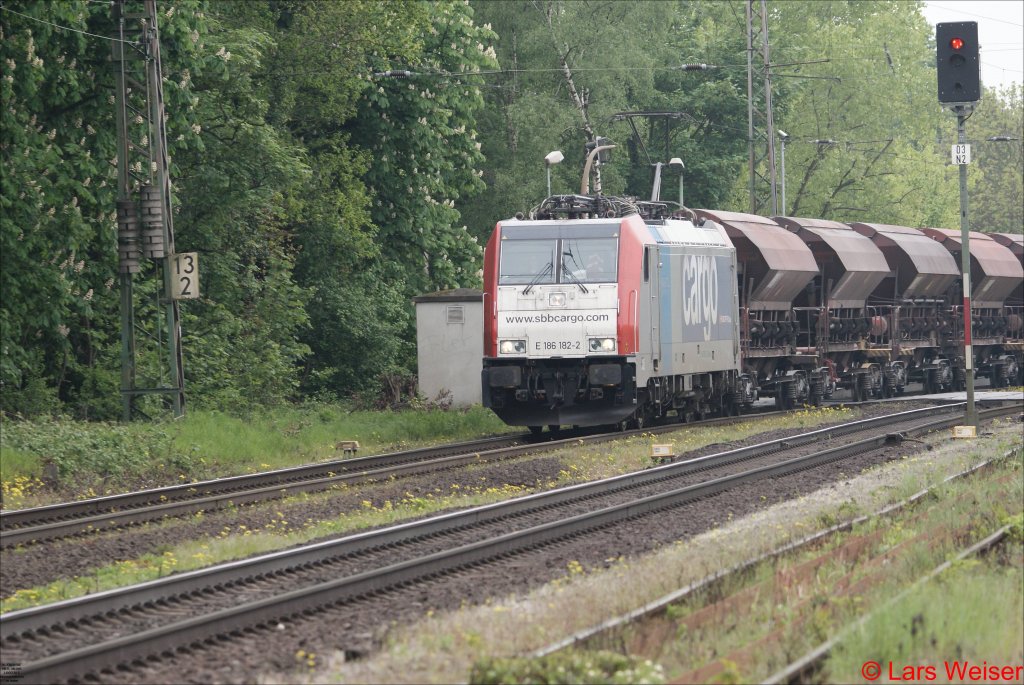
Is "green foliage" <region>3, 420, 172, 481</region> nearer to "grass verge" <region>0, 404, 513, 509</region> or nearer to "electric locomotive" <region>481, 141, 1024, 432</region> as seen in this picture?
"grass verge" <region>0, 404, 513, 509</region>

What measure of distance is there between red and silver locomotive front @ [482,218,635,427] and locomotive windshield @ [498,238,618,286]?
0.05ft

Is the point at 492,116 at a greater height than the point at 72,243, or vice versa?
the point at 492,116

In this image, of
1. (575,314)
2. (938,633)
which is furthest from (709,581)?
(575,314)

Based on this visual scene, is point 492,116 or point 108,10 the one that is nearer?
point 108,10

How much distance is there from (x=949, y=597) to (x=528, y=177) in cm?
3480

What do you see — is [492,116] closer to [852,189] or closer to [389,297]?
[389,297]

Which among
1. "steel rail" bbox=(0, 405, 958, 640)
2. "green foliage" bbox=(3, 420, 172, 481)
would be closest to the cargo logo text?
"steel rail" bbox=(0, 405, 958, 640)

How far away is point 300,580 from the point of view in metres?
10.5

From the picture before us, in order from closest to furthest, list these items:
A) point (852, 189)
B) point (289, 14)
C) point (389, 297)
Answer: point (289, 14) < point (389, 297) < point (852, 189)

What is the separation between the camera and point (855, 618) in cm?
802

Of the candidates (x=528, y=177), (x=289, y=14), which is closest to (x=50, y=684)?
(x=289, y=14)

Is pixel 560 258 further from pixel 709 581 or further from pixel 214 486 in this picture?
pixel 709 581

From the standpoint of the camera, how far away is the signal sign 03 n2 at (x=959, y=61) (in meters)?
19.8

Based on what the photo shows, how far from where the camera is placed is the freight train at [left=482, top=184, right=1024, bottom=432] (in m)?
21.9
